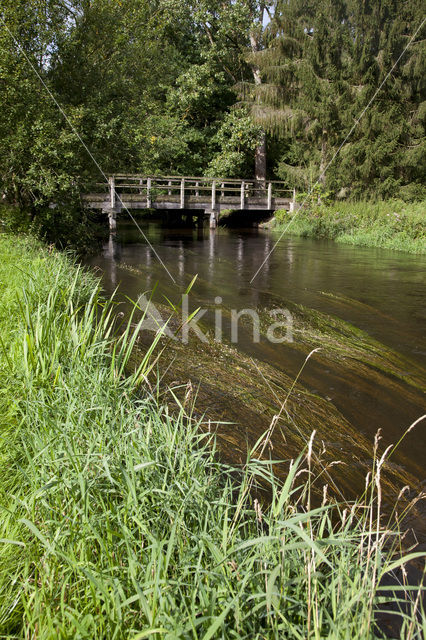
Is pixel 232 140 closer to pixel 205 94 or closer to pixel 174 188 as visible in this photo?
pixel 205 94

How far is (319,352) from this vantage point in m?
6.52

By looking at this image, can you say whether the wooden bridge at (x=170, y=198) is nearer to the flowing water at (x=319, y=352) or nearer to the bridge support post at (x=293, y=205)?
the bridge support post at (x=293, y=205)

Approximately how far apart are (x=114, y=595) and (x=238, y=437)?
2428 millimetres

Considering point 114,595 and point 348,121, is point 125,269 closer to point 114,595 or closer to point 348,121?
point 114,595

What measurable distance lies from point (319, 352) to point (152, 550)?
483cm

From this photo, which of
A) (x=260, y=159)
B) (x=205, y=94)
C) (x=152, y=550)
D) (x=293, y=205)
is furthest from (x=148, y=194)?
(x=152, y=550)

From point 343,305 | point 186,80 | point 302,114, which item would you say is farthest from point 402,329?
point 186,80

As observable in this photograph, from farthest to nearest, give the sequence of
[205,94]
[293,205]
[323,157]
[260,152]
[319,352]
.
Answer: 1. [260,152]
2. [205,94]
3. [293,205]
4. [323,157]
5. [319,352]

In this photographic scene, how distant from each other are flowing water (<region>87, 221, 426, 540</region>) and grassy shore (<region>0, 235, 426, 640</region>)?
3.44 ft

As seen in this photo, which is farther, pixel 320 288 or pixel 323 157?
pixel 323 157

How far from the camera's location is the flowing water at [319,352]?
438cm

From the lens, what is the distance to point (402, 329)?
7.66 metres

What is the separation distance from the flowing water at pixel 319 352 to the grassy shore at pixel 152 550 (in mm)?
1050

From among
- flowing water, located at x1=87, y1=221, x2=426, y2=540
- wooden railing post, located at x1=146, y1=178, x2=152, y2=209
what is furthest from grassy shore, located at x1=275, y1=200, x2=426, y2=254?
wooden railing post, located at x1=146, y1=178, x2=152, y2=209
